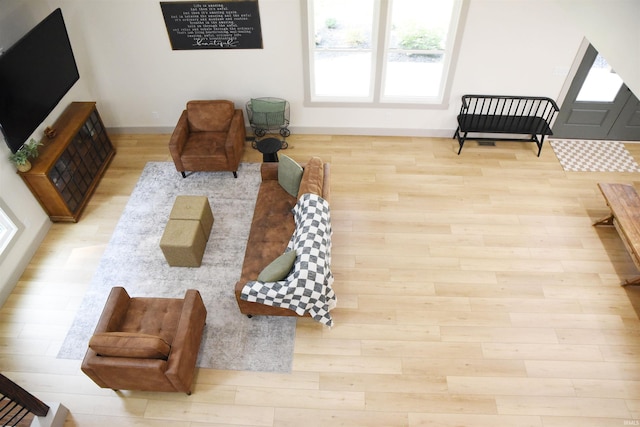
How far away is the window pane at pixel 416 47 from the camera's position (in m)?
5.26

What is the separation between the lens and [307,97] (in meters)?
6.05

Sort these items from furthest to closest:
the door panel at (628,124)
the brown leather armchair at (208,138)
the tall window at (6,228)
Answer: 1. the door panel at (628,124)
2. the brown leather armchair at (208,138)
3. the tall window at (6,228)

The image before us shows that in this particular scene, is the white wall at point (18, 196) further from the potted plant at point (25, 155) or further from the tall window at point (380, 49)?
the tall window at point (380, 49)

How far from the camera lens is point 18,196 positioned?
4.64 meters

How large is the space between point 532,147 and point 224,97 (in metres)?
4.76

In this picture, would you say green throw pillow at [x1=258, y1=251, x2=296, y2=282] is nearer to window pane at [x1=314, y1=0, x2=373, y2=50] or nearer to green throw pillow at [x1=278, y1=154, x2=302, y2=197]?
green throw pillow at [x1=278, y1=154, x2=302, y2=197]

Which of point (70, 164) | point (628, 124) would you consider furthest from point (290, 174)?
point (628, 124)

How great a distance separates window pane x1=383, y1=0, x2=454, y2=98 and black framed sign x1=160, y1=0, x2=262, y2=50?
6.04 feet

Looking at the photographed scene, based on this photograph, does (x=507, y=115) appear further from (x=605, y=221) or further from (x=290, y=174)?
(x=290, y=174)

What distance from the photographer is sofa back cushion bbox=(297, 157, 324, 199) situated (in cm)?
446

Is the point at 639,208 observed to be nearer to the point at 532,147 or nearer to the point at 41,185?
the point at 532,147

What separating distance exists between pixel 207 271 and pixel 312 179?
161cm

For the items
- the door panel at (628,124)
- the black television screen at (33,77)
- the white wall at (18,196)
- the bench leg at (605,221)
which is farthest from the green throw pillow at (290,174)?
the door panel at (628,124)

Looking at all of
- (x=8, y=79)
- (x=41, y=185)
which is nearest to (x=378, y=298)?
(x=41, y=185)
